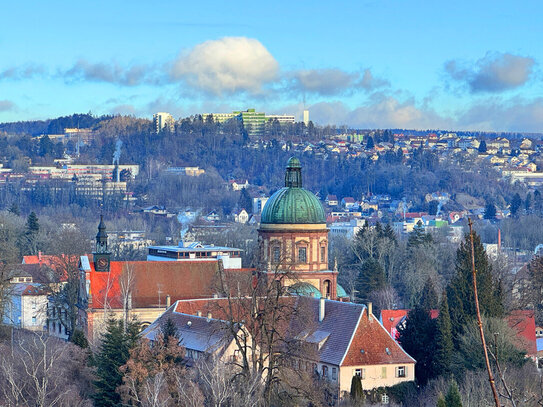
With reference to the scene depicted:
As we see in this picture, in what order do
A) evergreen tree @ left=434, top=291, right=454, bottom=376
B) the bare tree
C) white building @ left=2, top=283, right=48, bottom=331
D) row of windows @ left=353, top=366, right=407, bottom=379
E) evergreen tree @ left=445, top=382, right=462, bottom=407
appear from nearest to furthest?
evergreen tree @ left=445, top=382, right=462, bottom=407 < the bare tree < row of windows @ left=353, top=366, right=407, bottom=379 < evergreen tree @ left=434, top=291, right=454, bottom=376 < white building @ left=2, top=283, right=48, bottom=331

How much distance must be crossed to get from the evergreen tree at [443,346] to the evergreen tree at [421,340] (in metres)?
0.51

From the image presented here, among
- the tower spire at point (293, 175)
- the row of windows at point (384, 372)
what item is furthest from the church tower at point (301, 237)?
the row of windows at point (384, 372)

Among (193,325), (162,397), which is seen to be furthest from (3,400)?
(193,325)

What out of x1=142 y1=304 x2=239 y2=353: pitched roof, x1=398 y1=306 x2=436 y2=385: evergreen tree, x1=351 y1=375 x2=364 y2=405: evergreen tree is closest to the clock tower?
x1=142 y1=304 x2=239 y2=353: pitched roof

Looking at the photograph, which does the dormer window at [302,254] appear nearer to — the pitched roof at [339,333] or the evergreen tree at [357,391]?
the pitched roof at [339,333]

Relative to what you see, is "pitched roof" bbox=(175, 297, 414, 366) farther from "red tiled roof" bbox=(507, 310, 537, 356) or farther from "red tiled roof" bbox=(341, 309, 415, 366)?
"red tiled roof" bbox=(507, 310, 537, 356)

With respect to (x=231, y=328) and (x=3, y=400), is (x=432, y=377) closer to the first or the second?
(x=231, y=328)

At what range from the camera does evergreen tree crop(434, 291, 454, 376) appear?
56906 millimetres

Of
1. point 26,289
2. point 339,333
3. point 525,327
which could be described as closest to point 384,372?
point 339,333

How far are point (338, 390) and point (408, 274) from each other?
43231 mm

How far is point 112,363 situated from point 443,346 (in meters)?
16.0

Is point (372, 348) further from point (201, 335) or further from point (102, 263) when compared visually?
point (102, 263)

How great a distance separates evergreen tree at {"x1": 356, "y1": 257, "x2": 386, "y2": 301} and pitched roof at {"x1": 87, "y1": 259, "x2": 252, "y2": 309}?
15.7 meters

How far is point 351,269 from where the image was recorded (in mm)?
104750
